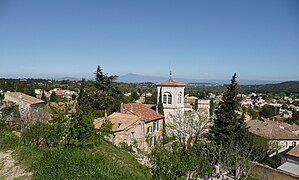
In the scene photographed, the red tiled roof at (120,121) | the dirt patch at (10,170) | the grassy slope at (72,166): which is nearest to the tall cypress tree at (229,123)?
the red tiled roof at (120,121)

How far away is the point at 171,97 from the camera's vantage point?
3134 centimetres

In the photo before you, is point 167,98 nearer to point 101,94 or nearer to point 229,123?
point 101,94

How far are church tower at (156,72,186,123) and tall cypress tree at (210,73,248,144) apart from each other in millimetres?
9582

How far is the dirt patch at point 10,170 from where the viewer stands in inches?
337

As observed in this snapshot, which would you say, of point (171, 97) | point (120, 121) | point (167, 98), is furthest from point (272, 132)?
point (120, 121)

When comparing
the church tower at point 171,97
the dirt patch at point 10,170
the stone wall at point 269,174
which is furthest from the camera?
the church tower at point 171,97

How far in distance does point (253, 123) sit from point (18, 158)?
110 feet

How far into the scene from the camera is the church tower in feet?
102

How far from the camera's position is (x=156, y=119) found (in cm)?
2505

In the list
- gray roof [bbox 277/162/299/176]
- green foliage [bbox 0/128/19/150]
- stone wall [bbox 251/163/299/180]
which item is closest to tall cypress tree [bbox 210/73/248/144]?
gray roof [bbox 277/162/299/176]

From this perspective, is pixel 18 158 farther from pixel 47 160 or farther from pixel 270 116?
pixel 270 116

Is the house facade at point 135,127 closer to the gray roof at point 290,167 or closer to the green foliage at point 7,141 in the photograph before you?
the green foliage at point 7,141

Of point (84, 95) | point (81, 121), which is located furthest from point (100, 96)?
point (81, 121)

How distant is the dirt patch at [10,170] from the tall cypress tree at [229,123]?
15.4 m
